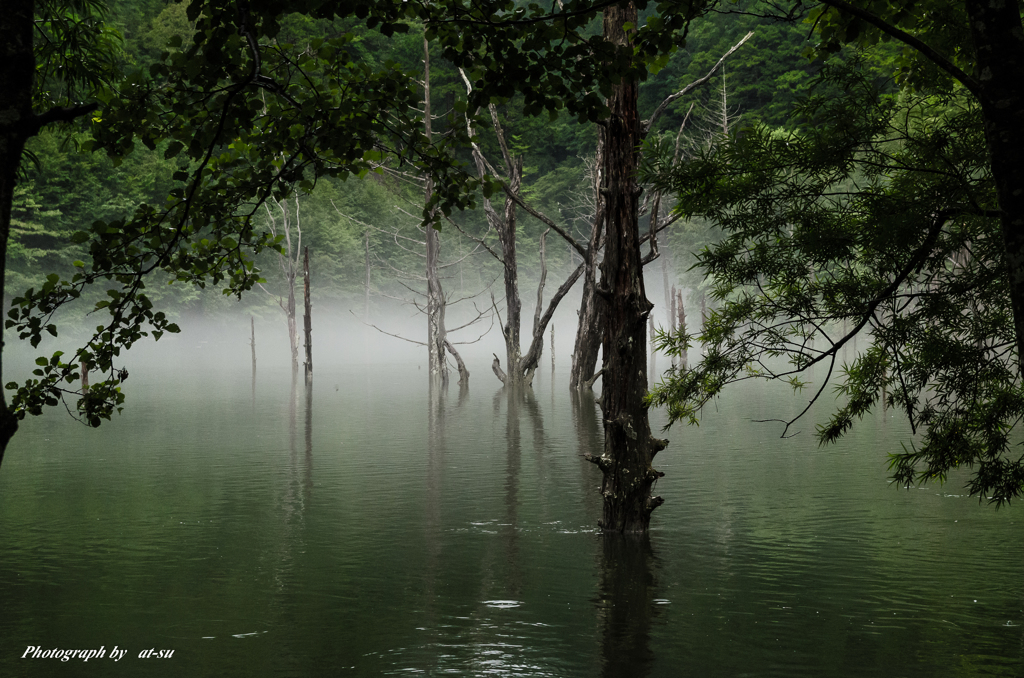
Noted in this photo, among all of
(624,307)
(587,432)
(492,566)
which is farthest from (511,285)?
(492,566)

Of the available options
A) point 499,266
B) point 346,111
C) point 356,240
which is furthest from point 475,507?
point 499,266

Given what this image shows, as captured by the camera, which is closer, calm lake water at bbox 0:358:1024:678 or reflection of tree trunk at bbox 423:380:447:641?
calm lake water at bbox 0:358:1024:678

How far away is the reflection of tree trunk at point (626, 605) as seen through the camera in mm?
6520

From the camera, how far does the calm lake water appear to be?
6672 mm

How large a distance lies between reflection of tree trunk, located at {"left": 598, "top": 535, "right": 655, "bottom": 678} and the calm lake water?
0.03 metres

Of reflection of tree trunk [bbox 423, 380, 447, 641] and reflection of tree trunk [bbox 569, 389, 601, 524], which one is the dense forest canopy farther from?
reflection of tree trunk [bbox 569, 389, 601, 524]

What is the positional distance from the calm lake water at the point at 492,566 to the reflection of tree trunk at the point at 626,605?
3cm

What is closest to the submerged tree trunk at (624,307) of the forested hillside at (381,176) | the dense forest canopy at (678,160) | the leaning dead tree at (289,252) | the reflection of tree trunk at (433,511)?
the dense forest canopy at (678,160)

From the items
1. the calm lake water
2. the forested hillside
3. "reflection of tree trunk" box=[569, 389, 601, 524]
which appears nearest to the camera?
the calm lake water

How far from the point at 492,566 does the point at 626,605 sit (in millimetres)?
1793

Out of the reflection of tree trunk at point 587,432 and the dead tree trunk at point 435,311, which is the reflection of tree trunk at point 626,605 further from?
the dead tree trunk at point 435,311

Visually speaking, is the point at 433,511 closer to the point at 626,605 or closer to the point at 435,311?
the point at 626,605

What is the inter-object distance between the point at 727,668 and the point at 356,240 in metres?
63.6

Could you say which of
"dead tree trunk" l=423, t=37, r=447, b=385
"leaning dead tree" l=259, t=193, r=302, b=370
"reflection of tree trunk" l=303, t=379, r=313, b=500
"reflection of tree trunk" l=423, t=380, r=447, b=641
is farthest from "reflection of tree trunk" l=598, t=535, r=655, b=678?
"leaning dead tree" l=259, t=193, r=302, b=370
